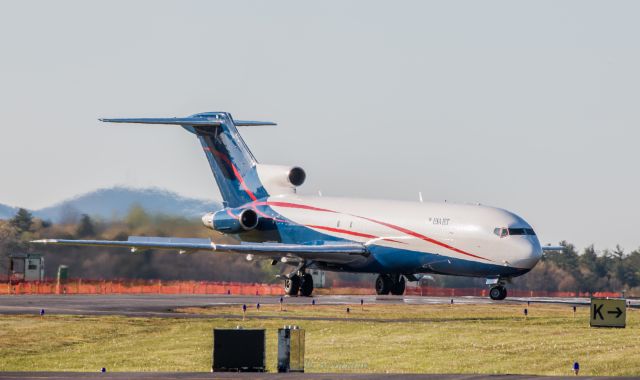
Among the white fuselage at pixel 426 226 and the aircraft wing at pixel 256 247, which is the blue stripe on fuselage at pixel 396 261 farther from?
the aircraft wing at pixel 256 247

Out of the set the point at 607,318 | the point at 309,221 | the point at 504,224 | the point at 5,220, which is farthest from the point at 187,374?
the point at 5,220

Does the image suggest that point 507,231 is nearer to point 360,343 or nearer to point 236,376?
point 360,343

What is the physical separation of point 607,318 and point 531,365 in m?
6.86

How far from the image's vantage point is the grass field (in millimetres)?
35531

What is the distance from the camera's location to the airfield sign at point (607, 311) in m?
39.8

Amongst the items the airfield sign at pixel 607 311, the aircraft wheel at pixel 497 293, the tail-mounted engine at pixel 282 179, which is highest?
the tail-mounted engine at pixel 282 179

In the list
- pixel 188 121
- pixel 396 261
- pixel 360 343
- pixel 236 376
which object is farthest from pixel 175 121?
pixel 236 376

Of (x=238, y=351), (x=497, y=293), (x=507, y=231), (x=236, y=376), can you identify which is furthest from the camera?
(x=497, y=293)

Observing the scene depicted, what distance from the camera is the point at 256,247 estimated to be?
60688 millimetres

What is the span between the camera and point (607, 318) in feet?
134

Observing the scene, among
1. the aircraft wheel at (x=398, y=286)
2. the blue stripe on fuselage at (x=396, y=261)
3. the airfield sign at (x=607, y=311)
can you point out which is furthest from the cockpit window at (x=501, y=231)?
the airfield sign at (x=607, y=311)

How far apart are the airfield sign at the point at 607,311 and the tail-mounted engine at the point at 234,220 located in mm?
27003

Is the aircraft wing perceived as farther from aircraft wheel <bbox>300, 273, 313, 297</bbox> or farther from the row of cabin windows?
the row of cabin windows

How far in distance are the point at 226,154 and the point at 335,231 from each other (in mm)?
10289
